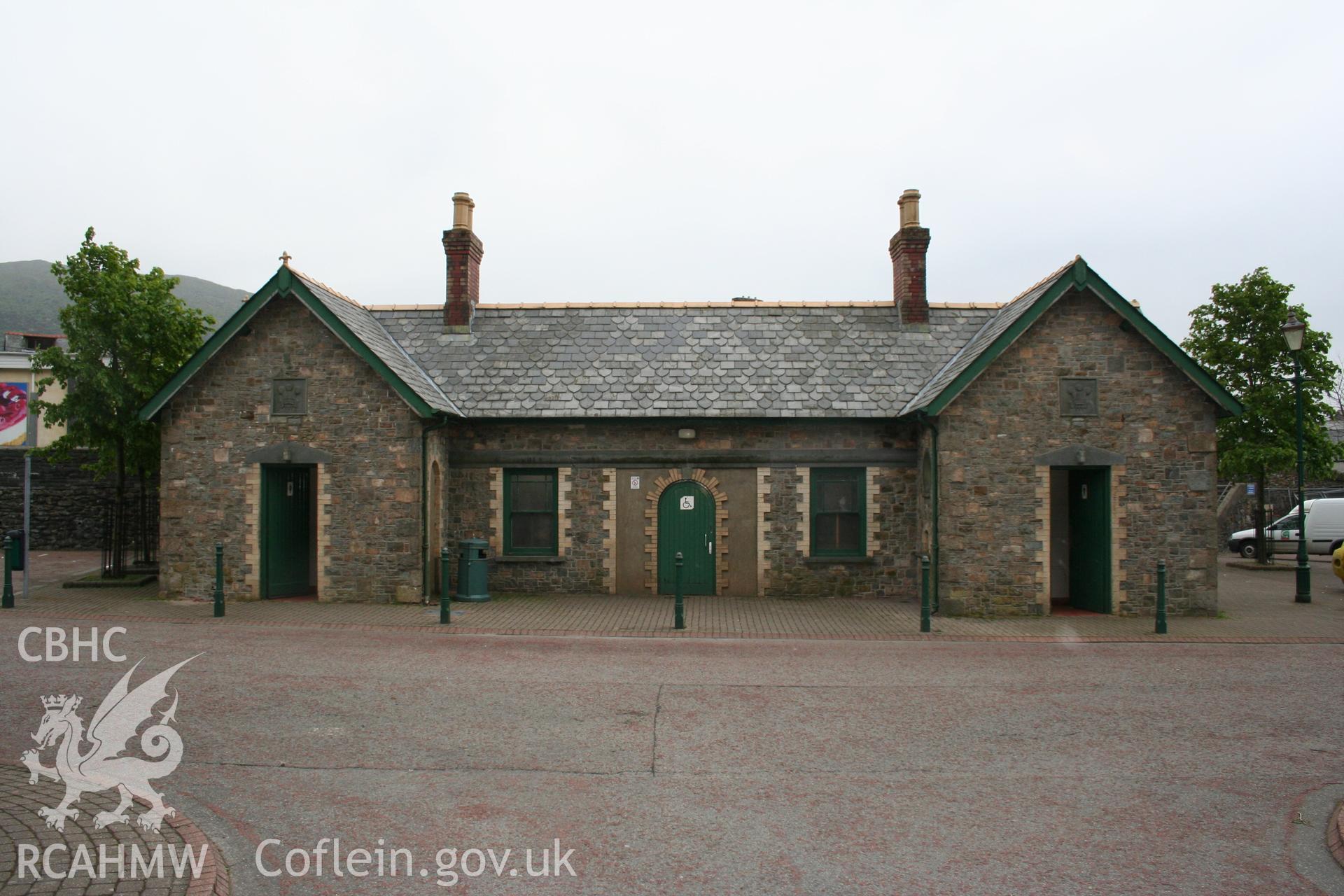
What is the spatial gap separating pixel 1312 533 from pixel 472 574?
25.7m

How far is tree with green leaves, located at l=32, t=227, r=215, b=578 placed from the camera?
17406 mm

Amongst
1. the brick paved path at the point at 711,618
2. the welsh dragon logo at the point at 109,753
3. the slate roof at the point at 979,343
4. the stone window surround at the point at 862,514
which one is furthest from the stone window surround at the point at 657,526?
the welsh dragon logo at the point at 109,753

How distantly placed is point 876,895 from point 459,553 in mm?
13087

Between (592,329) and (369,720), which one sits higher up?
(592,329)

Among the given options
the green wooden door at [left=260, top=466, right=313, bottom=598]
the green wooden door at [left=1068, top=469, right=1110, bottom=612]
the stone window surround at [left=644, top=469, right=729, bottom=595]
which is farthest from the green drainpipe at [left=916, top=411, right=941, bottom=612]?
the green wooden door at [left=260, top=466, right=313, bottom=598]

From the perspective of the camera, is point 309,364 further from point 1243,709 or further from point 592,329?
point 1243,709

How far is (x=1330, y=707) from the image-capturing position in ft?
31.3

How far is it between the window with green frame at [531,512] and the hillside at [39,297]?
323ft

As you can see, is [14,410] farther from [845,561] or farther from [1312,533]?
[1312,533]

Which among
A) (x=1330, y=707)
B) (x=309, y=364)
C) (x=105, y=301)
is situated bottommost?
(x=1330, y=707)

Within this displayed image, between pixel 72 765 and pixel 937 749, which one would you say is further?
pixel 937 749

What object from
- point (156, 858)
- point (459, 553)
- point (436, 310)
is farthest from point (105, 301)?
point (156, 858)

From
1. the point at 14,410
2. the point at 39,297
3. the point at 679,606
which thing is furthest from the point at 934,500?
the point at 39,297

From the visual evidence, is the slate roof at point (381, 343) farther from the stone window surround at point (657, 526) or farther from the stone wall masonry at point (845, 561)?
the stone wall masonry at point (845, 561)
